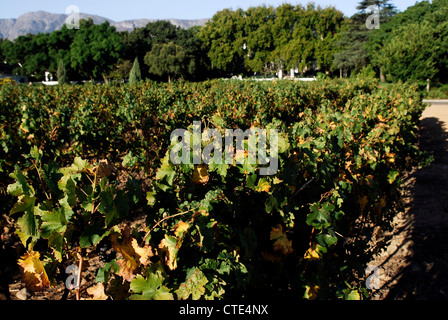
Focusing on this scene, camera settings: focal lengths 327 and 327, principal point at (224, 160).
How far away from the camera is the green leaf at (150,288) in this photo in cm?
114

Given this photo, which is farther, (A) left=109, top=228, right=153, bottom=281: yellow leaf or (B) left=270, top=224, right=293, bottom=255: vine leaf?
(B) left=270, top=224, right=293, bottom=255: vine leaf

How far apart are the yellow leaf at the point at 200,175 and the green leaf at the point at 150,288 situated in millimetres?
584

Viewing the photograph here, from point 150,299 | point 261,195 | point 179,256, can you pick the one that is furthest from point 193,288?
point 261,195

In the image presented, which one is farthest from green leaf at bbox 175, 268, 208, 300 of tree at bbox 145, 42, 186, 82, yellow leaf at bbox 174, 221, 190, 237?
tree at bbox 145, 42, 186, 82

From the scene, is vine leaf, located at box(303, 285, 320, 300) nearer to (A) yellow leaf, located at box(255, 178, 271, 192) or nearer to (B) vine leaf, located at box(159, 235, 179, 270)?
(A) yellow leaf, located at box(255, 178, 271, 192)

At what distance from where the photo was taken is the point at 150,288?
1.17 m

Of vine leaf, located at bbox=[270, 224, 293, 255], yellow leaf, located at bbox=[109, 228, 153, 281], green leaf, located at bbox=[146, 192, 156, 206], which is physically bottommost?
vine leaf, located at bbox=[270, 224, 293, 255]

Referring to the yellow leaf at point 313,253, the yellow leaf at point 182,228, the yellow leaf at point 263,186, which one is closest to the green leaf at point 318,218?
the yellow leaf at point 313,253

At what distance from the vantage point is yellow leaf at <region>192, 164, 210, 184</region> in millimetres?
1678

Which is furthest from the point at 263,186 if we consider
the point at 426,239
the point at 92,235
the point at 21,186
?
the point at 426,239

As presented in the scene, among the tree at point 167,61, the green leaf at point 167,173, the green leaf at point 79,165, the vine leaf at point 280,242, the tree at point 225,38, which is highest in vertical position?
the tree at point 225,38

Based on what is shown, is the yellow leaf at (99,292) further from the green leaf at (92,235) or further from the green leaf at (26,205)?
the green leaf at (26,205)

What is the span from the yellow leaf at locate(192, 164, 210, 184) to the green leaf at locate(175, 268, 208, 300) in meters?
0.55
